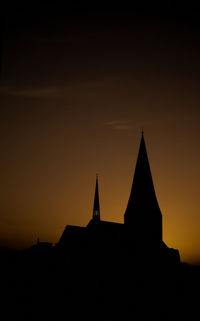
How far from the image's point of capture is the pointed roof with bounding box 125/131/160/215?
168ft

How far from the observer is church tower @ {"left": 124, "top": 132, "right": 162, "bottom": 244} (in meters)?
51.1

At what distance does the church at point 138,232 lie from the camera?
51125 millimetres

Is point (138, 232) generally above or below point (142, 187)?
below

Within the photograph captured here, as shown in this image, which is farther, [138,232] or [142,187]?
[138,232]

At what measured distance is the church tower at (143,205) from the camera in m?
51.1

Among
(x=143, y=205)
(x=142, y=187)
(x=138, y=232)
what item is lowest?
(x=138, y=232)

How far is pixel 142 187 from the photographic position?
5116 centimetres

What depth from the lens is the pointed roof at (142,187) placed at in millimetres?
51094

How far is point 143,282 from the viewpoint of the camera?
5003 centimetres

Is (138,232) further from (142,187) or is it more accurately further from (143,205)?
(142,187)

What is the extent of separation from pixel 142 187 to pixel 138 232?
608cm

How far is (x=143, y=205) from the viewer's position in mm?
51156

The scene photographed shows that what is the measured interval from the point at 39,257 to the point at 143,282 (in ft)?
48.8

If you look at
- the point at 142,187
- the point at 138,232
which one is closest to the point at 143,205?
the point at 142,187
